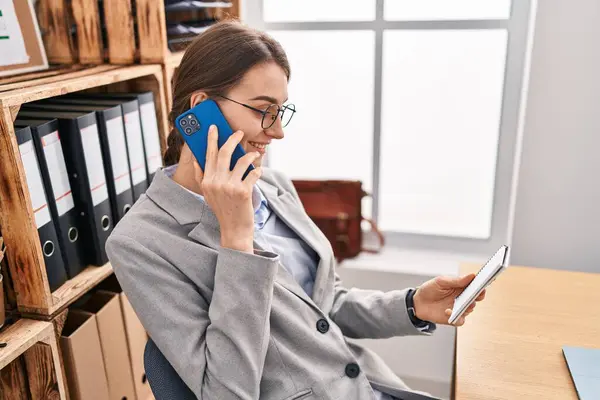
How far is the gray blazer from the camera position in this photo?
0.90 m

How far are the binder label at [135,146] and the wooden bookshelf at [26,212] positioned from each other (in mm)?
111

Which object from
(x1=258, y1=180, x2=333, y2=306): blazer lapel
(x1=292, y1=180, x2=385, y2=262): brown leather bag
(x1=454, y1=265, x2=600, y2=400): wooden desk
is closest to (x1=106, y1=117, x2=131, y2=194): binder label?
(x1=258, y1=180, x2=333, y2=306): blazer lapel

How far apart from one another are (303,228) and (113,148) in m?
0.47

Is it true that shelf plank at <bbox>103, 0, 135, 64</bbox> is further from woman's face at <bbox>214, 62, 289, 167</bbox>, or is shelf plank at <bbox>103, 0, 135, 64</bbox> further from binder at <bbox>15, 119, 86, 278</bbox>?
woman's face at <bbox>214, 62, 289, 167</bbox>

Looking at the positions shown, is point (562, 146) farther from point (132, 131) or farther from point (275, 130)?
point (132, 131)

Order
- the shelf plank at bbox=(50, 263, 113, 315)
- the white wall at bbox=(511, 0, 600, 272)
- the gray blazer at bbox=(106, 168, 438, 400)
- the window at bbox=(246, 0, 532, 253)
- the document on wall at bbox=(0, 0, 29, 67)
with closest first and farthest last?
the gray blazer at bbox=(106, 168, 438, 400) < the shelf plank at bbox=(50, 263, 113, 315) < the document on wall at bbox=(0, 0, 29, 67) < the white wall at bbox=(511, 0, 600, 272) < the window at bbox=(246, 0, 532, 253)

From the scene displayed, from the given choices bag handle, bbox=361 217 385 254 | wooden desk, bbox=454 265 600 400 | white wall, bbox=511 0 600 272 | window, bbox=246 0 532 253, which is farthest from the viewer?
bag handle, bbox=361 217 385 254

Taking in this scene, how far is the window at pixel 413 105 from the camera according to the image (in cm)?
167

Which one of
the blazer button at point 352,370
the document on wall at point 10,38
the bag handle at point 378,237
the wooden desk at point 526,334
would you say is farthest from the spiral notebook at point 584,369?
the document on wall at point 10,38

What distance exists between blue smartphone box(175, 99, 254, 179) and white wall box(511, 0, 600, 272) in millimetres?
972

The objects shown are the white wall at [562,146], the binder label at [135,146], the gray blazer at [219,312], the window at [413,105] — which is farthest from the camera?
the window at [413,105]

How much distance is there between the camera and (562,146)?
155 cm

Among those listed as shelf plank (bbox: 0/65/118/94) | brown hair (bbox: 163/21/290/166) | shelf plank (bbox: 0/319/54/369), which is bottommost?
shelf plank (bbox: 0/319/54/369)

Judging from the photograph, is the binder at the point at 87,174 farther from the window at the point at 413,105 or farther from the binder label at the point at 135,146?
the window at the point at 413,105
